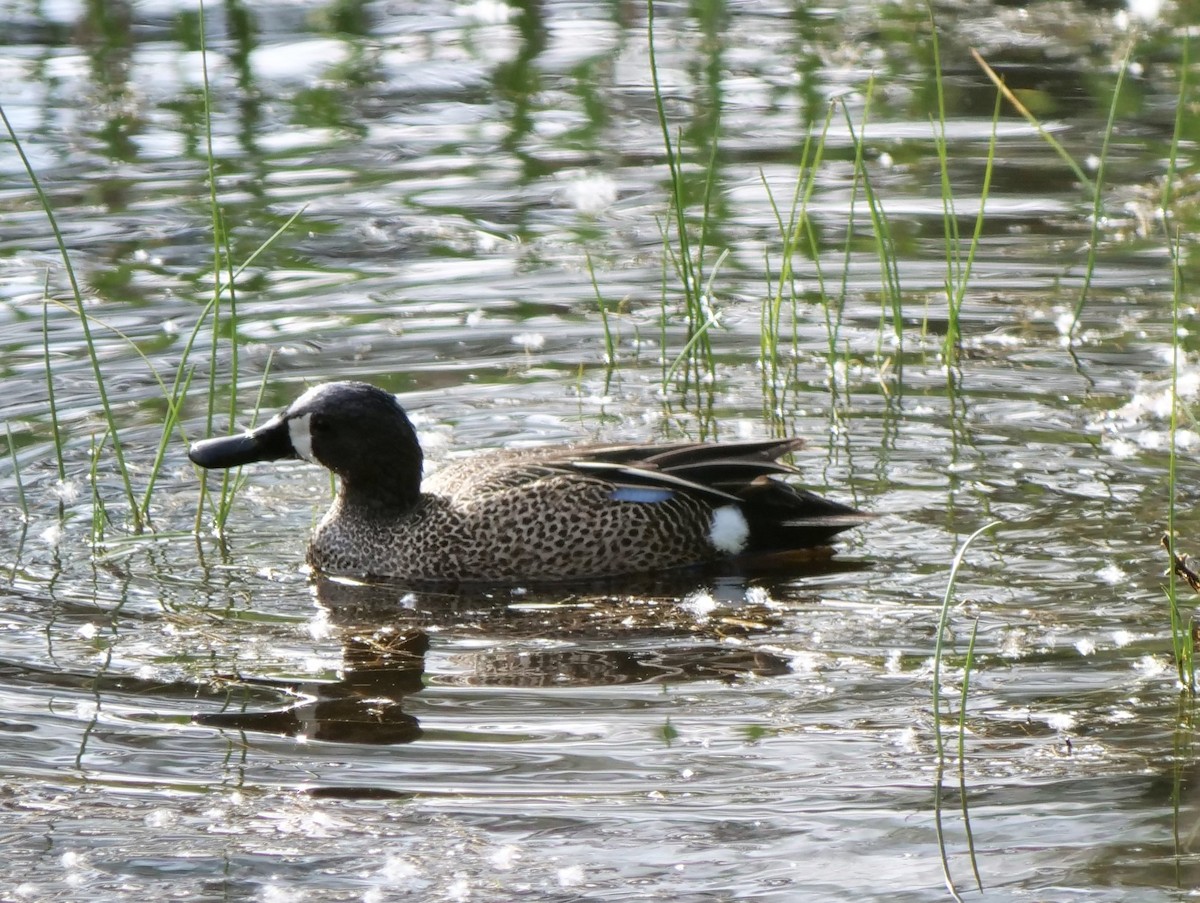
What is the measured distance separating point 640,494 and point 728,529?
317mm

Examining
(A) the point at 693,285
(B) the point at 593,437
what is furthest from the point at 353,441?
(A) the point at 693,285

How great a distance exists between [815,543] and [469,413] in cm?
176

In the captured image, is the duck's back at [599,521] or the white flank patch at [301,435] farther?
the white flank patch at [301,435]

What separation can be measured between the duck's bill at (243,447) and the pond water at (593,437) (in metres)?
0.20

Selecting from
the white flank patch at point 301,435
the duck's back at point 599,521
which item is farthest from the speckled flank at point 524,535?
the white flank patch at point 301,435

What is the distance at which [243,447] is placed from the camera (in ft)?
20.9

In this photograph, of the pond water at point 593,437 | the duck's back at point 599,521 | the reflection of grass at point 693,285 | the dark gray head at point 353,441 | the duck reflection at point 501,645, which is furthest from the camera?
the reflection of grass at point 693,285

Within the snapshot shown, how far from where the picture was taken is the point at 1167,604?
→ 555cm

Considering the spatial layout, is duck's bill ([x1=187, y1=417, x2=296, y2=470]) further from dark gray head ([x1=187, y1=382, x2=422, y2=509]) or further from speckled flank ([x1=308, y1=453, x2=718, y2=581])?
speckled flank ([x1=308, y1=453, x2=718, y2=581])

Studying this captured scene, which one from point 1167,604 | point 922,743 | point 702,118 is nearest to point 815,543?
point 1167,604

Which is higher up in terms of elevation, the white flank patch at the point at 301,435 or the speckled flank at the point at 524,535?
the white flank patch at the point at 301,435

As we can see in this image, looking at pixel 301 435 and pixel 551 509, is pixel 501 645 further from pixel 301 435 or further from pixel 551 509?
pixel 301 435

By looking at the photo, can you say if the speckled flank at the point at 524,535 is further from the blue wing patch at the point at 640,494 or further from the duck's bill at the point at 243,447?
the duck's bill at the point at 243,447

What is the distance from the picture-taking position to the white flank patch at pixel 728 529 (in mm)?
6402
